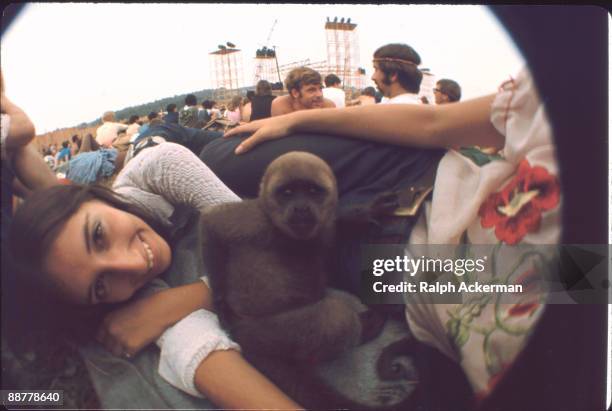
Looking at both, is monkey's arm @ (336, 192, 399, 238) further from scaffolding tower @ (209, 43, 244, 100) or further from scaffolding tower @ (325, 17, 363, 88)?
scaffolding tower @ (209, 43, 244, 100)

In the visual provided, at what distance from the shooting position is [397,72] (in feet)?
6.16

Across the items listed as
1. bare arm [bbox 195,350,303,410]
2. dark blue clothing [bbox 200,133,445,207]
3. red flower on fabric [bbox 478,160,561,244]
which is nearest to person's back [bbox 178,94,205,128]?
dark blue clothing [bbox 200,133,445,207]

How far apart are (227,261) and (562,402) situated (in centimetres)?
130

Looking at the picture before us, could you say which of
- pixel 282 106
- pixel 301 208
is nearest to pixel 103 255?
pixel 301 208

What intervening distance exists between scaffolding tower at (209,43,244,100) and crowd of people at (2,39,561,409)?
0.06 meters

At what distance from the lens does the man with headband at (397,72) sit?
185 centimetres

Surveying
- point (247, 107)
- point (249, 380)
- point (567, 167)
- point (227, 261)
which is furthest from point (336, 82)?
point (249, 380)

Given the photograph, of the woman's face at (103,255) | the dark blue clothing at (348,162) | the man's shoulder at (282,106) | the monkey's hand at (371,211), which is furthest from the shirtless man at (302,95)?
the woman's face at (103,255)

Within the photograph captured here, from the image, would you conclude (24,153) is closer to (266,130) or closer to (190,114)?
(190,114)

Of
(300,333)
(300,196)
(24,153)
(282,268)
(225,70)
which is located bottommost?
(300,333)

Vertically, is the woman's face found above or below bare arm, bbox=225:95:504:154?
below

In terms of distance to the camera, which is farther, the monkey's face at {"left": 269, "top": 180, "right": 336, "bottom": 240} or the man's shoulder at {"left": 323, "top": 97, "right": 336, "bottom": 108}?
the man's shoulder at {"left": 323, "top": 97, "right": 336, "bottom": 108}

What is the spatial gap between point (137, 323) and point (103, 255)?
0.84ft

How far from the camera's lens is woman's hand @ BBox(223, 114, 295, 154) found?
183 centimetres
